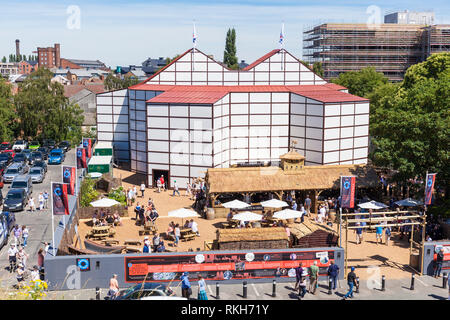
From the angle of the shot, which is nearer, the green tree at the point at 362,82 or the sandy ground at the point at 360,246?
the sandy ground at the point at 360,246

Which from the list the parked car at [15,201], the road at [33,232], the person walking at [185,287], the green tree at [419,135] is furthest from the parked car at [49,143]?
the person walking at [185,287]

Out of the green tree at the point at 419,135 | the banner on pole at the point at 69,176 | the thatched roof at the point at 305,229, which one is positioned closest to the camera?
the thatched roof at the point at 305,229

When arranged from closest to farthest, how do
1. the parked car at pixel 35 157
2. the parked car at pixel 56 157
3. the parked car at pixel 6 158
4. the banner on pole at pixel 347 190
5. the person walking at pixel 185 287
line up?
the person walking at pixel 185 287
the banner on pole at pixel 347 190
the parked car at pixel 6 158
the parked car at pixel 35 157
the parked car at pixel 56 157

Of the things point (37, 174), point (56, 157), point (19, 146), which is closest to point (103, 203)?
point (37, 174)

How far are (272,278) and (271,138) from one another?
26.7 metres

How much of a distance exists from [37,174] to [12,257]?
23.3m

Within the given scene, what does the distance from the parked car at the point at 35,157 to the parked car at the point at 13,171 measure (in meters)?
4.94

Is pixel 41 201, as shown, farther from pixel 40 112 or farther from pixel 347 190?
pixel 40 112

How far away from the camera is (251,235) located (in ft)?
83.4

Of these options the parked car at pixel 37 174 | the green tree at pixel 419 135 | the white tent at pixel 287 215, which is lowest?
the parked car at pixel 37 174

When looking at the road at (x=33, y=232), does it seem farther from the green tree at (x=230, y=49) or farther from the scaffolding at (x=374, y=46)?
the green tree at (x=230, y=49)

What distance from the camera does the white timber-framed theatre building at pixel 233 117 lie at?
45.0 meters

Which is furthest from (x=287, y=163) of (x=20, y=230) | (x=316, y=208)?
(x=20, y=230)
